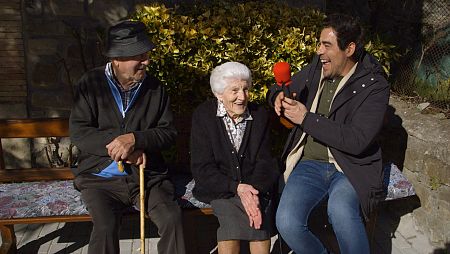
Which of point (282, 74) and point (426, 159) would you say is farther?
point (426, 159)

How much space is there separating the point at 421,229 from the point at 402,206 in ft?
0.94

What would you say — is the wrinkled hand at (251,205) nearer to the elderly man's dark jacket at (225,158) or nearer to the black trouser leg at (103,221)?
the elderly man's dark jacket at (225,158)

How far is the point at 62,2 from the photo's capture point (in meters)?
5.26

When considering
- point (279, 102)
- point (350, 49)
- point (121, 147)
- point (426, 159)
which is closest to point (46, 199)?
point (121, 147)

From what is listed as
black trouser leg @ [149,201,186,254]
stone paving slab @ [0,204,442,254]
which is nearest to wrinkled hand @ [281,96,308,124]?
black trouser leg @ [149,201,186,254]

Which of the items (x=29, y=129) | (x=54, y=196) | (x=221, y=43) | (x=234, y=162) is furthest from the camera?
(x=221, y=43)

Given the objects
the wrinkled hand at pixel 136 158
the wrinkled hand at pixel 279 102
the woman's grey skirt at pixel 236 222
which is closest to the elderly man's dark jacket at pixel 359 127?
the wrinkled hand at pixel 279 102

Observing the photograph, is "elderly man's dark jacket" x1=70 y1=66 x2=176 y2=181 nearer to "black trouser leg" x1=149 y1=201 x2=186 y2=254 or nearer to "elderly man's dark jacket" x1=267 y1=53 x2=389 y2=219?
"black trouser leg" x1=149 y1=201 x2=186 y2=254

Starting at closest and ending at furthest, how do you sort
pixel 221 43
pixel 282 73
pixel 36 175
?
pixel 282 73, pixel 36 175, pixel 221 43

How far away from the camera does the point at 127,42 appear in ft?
11.4

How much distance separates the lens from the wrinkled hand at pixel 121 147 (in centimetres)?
340

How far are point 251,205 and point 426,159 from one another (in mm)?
1848

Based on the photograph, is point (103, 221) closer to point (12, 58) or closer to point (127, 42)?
point (127, 42)

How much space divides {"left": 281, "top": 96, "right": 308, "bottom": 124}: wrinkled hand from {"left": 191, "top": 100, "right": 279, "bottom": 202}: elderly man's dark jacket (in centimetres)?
18
